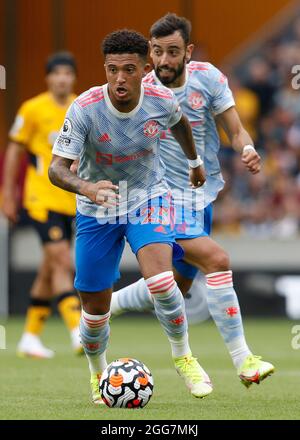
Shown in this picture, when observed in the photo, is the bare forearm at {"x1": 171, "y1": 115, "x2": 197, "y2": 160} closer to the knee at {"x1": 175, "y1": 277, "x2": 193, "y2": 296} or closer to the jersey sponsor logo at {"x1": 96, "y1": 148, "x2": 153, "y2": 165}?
the jersey sponsor logo at {"x1": 96, "y1": 148, "x2": 153, "y2": 165}

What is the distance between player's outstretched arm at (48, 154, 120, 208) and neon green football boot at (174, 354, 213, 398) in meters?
1.26

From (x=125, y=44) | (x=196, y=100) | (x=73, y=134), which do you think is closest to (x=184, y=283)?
(x=196, y=100)

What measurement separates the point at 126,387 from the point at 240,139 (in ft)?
6.16

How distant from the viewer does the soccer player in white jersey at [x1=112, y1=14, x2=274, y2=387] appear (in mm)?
7254

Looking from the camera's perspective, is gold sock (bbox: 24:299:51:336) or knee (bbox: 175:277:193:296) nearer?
knee (bbox: 175:277:193:296)

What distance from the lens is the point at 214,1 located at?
62.8 ft

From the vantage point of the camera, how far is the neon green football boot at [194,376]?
6834 mm

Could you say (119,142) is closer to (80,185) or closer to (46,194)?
(80,185)

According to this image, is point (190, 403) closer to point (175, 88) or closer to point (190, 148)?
point (190, 148)

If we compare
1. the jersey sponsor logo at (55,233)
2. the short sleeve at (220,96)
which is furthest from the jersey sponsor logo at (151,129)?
the jersey sponsor logo at (55,233)

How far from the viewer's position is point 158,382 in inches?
Answer: 316

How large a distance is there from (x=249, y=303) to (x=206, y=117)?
266 inches

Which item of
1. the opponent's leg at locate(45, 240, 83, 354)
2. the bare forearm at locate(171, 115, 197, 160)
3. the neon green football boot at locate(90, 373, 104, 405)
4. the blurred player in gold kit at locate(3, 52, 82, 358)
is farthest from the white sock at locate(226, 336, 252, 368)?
the blurred player in gold kit at locate(3, 52, 82, 358)

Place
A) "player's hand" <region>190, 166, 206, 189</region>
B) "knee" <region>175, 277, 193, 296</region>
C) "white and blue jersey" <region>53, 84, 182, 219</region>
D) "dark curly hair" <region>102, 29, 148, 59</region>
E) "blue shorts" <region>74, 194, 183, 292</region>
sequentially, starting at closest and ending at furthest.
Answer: "dark curly hair" <region>102, 29, 148, 59</region>
"white and blue jersey" <region>53, 84, 182, 219</region>
"blue shorts" <region>74, 194, 183, 292</region>
"player's hand" <region>190, 166, 206, 189</region>
"knee" <region>175, 277, 193, 296</region>
